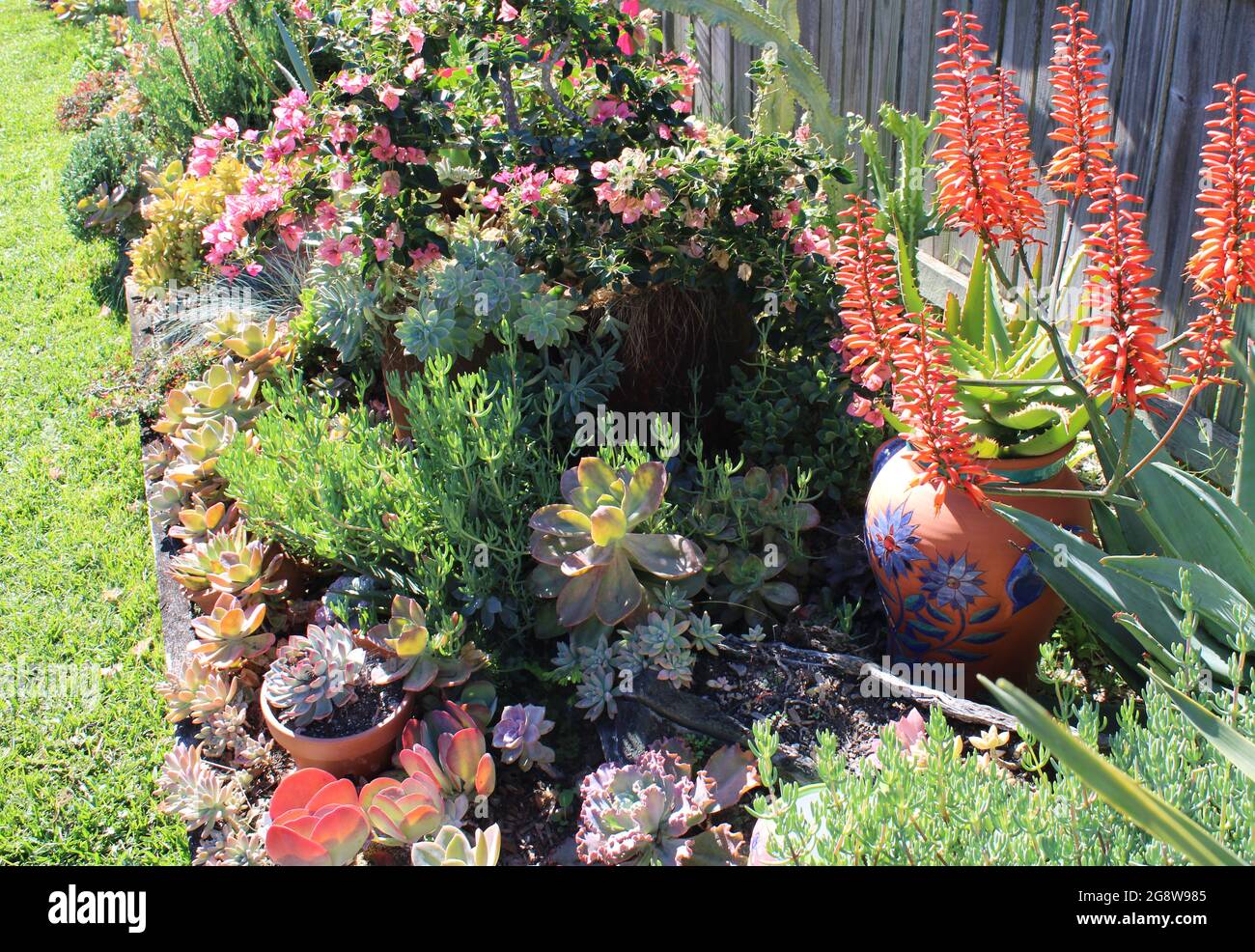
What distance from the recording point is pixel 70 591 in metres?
3.83

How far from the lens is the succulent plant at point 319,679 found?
256 centimetres

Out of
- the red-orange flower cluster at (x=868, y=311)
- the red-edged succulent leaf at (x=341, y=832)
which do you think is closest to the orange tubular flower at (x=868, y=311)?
the red-orange flower cluster at (x=868, y=311)

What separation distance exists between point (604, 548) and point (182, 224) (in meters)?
3.55

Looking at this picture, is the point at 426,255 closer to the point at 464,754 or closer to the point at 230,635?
the point at 230,635

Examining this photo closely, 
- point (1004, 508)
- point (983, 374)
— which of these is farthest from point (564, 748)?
point (983, 374)

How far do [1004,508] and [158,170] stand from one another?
18.5 feet

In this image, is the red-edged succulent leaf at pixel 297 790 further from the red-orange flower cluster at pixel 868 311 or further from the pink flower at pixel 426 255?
the pink flower at pixel 426 255

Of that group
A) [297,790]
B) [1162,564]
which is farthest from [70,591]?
[1162,564]

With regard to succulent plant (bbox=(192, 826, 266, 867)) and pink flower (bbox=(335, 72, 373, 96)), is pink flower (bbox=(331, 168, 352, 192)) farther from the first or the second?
succulent plant (bbox=(192, 826, 266, 867))

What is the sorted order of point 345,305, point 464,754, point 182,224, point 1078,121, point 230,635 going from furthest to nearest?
point 182,224 → point 345,305 → point 230,635 → point 464,754 → point 1078,121

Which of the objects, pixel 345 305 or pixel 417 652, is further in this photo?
pixel 345 305

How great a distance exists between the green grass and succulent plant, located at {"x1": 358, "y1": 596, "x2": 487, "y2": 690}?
34.1 inches

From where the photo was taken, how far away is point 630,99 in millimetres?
3492
